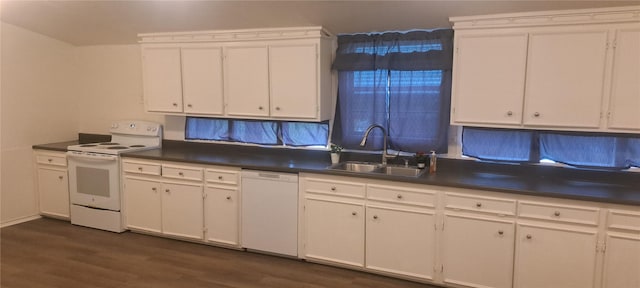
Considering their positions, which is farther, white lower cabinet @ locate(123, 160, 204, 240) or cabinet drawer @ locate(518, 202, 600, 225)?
white lower cabinet @ locate(123, 160, 204, 240)

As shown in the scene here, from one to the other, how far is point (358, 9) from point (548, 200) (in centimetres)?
189

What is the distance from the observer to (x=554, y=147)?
3346 millimetres

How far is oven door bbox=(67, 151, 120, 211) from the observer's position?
4336mm

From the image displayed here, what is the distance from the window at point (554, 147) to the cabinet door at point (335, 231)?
1.08 m

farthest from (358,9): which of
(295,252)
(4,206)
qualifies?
(4,206)

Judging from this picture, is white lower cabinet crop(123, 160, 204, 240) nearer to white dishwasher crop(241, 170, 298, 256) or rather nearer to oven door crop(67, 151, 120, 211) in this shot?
oven door crop(67, 151, 120, 211)

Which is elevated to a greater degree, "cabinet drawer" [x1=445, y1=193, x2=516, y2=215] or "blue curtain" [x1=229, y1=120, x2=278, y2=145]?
"blue curtain" [x1=229, y1=120, x2=278, y2=145]

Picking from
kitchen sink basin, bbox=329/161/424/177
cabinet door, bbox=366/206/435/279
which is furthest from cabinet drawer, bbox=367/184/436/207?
kitchen sink basin, bbox=329/161/424/177

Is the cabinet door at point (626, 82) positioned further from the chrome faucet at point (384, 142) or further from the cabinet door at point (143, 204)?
the cabinet door at point (143, 204)

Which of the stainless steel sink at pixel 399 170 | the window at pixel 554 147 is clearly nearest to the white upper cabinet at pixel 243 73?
the stainless steel sink at pixel 399 170

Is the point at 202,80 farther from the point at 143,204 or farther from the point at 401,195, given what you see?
the point at 401,195

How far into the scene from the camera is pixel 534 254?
115 inches

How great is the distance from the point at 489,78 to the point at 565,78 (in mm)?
487

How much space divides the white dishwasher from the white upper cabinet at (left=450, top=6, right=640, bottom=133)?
146 cm
